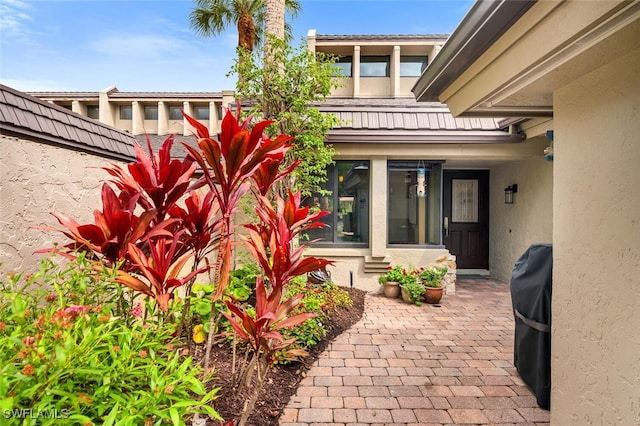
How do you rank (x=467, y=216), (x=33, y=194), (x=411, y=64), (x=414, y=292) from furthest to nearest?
1. (x=411, y=64)
2. (x=467, y=216)
3. (x=414, y=292)
4. (x=33, y=194)

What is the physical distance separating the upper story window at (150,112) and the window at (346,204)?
1327 cm

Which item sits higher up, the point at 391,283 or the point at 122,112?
the point at 122,112

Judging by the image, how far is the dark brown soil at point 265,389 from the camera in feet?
6.98

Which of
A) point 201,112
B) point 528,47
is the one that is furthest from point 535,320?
point 201,112

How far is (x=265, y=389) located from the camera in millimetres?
2498

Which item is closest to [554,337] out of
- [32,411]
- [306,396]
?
[306,396]

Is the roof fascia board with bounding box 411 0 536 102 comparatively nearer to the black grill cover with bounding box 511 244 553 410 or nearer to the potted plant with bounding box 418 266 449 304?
the black grill cover with bounding box 511 244 553 410

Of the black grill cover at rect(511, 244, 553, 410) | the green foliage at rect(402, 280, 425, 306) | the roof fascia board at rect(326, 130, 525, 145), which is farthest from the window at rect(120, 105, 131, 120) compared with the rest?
the black grill cover at rect(511, 244, 553, 410)

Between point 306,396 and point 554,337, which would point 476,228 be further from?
point 306,396

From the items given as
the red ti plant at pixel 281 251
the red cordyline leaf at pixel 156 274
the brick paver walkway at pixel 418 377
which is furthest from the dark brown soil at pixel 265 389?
the red ti plant at pixel 281 251

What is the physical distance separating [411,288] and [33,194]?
5041 millimetres

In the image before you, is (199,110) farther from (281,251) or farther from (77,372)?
(77,372)

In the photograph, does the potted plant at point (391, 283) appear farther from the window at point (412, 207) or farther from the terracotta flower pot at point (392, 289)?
the window at point (412, 207)

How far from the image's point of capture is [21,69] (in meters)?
2.48
